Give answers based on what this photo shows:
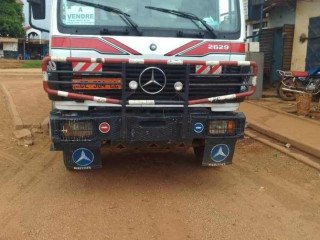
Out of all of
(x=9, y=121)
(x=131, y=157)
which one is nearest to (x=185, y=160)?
(x=131, y=157)

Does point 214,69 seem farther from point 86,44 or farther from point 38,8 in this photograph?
point 38,8

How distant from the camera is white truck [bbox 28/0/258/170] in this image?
4508 mm

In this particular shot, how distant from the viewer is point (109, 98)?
458 centimetres

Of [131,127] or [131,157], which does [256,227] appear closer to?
[131,127]

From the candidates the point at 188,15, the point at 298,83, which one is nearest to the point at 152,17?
the point at 188,15

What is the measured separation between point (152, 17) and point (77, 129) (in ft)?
4.88

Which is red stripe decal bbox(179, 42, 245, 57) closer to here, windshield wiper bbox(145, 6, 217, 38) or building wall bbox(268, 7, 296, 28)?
windshield wiper bbox(145, 6, 217, 38)

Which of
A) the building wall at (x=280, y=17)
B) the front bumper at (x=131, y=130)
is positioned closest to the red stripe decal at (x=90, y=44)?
the front bumper at (x=131, y=130)

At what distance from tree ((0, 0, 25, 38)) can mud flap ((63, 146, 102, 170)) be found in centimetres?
4220

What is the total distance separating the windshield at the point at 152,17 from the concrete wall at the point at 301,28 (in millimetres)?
8552

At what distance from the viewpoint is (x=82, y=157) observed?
481 centimetres

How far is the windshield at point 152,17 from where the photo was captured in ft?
15.3

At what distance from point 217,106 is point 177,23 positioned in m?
1.03

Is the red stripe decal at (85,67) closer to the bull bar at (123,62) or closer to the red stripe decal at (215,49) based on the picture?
the bull bar at (123,62)
